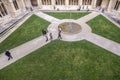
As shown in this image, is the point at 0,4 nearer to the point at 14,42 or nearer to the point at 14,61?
the point at 14,42

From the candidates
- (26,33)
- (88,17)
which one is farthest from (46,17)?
(88,17)

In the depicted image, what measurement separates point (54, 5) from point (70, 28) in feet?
33.2

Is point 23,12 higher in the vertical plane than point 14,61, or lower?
higher

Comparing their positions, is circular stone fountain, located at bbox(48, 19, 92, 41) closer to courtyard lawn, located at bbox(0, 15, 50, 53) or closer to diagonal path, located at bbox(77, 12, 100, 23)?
diagonal path, located at bbox(77, 12, 100, 23)

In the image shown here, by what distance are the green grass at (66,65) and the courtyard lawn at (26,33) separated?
13.1 feet

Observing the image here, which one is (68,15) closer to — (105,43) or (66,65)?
(105,43)

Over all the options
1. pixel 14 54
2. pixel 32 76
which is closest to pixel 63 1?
pixel 14 54

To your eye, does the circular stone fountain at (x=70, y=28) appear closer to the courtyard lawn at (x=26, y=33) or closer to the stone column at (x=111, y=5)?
the courtyard lawn at (x=26, y=33)

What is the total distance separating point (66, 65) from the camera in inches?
679

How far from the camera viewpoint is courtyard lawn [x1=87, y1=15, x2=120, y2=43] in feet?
72.5

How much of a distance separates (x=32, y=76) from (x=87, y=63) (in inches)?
294

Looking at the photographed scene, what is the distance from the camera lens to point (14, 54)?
19.1 m

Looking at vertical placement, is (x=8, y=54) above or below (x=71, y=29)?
below

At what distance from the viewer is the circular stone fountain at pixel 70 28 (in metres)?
23.2
